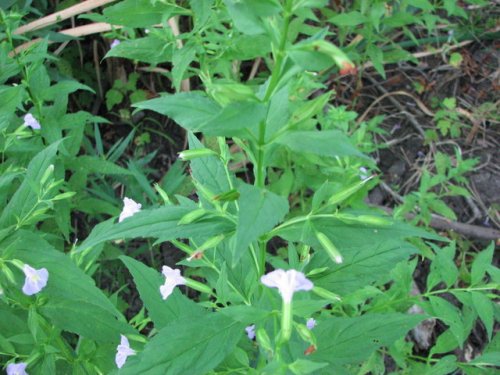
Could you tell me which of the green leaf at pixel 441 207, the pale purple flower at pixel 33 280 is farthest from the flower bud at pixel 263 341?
the green leaf at pixel 441 207

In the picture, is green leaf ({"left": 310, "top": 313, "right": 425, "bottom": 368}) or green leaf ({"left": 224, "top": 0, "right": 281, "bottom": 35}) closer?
green leaf ({"left": 224, "top": 0, "right": 281, "bottom": 35})

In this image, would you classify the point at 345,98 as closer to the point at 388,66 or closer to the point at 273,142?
the point at 388,66

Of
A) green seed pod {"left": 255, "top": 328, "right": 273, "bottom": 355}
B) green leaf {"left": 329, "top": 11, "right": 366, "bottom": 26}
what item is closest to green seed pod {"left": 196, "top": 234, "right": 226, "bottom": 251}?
green seed pod {"left": 255, "top": 328, "right": 273, "bottom": 355}

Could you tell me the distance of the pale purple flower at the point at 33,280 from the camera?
1477mm

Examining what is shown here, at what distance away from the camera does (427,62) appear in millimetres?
4039

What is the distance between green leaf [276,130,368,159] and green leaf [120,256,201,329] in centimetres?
63

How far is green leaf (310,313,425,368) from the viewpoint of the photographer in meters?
1.33

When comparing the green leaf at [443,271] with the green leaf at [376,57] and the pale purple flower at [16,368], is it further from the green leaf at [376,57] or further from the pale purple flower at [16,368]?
the green leaf at [376,57]

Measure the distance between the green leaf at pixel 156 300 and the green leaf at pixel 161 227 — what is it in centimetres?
30

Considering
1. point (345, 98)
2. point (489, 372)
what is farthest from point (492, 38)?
point (489, 372)

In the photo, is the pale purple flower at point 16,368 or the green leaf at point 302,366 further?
the pale purple flower at point 16,368

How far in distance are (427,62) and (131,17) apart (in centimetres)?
257

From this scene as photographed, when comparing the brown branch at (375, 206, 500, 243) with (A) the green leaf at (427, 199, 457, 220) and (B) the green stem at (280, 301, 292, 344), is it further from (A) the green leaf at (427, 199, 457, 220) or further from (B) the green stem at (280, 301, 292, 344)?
(B) the green stem at (280, 301, 292, 344)

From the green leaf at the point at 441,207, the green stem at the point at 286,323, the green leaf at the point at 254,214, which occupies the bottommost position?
the green leaf at the point at 441,207
